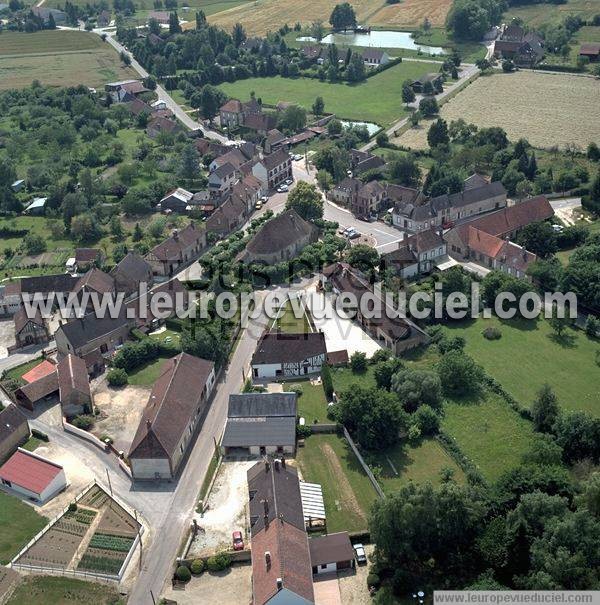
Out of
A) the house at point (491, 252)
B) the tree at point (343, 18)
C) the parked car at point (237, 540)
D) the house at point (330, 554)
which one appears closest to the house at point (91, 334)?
the parked car at point (237, 540)

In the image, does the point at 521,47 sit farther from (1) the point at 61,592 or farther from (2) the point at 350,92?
(1) the point at 61,592

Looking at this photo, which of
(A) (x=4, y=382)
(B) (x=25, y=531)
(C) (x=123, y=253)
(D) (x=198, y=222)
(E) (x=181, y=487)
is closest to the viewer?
(B) (x=25, y=531)

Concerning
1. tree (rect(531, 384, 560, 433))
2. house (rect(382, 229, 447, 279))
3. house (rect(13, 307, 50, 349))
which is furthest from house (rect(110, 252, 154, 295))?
tree (rect(531, 384, 560, 433))

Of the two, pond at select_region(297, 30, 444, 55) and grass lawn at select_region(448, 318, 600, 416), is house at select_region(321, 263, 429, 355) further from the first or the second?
pond at select_region(297, 30, 444, 55)

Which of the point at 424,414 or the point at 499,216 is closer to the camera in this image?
the point at 424,414

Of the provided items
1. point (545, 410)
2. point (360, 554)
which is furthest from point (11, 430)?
point (545, 410)

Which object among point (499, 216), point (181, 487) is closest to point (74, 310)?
point (181, 487)

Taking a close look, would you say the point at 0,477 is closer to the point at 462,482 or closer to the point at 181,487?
the point at 181,487
